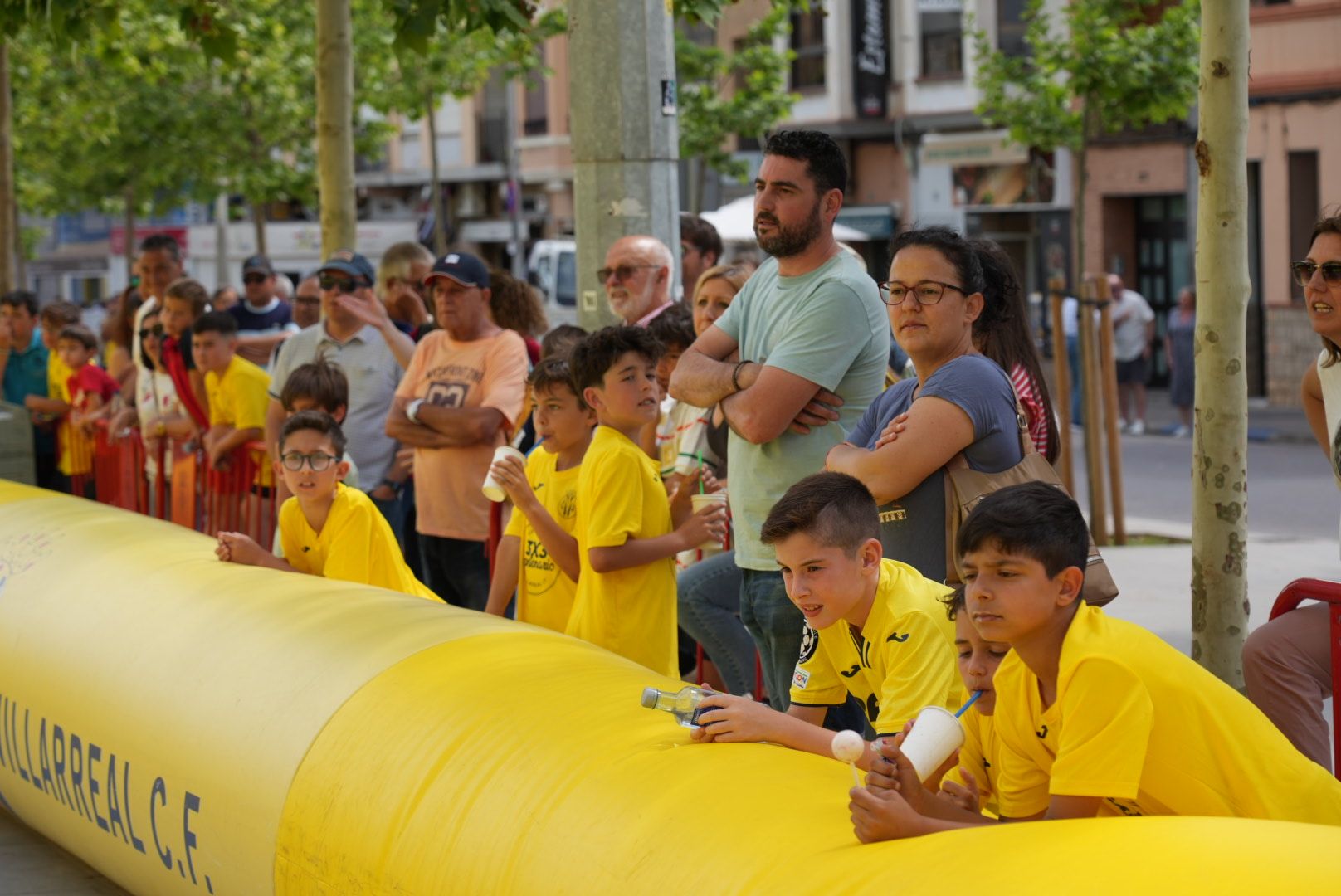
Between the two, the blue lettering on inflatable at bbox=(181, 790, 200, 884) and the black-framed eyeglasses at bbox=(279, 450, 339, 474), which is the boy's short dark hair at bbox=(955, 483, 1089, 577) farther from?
the black-framed eyeglasses at bbox=(279, 450, 339, 474)

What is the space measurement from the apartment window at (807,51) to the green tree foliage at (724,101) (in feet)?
12.8

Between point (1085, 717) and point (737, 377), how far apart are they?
7.09 ft

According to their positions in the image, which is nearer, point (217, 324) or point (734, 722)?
point (734, 722)

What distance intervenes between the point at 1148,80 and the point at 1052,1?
1298cm

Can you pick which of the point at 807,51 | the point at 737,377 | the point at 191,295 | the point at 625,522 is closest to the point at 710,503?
the point at 625,522

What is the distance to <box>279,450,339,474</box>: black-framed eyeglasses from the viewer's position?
5.71 metres

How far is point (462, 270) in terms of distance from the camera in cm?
716

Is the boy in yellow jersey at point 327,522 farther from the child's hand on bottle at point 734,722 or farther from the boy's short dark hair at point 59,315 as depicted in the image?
the boy's short dark hair at point 59,315

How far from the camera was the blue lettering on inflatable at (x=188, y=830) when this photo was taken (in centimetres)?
441

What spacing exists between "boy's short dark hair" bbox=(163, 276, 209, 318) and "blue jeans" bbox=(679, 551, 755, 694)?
13.7ft

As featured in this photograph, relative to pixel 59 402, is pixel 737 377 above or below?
above

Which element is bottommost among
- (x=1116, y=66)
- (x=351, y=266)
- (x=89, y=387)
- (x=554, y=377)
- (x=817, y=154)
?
(x=89, y=387)

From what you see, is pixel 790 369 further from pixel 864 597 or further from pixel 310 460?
pixel 310 460

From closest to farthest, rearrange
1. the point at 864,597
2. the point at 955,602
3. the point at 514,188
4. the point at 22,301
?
the point at 955,602 < the point at 864,597 < the point at 22,301 < the point at 514,188
